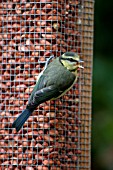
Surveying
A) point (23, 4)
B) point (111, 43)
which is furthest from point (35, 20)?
point (111, 43)

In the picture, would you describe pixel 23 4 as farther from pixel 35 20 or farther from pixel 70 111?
pixel 70 111

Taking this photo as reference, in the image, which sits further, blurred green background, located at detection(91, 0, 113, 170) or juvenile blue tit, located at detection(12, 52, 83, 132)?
blurred green background, located at detection(91, 0, 113, 170)

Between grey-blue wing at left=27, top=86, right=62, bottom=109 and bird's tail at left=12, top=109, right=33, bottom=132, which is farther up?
grey-blue wing at left=27, top=86, right=62, bottom=109

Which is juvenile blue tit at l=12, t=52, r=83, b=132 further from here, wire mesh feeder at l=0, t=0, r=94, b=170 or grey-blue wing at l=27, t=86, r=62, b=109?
wire mesh feeder at l=0, t=0, r=94, b=170

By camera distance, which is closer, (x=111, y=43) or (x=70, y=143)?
(x=70, y=143)

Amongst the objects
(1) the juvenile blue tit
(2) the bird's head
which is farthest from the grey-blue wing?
(2) the bird's head
